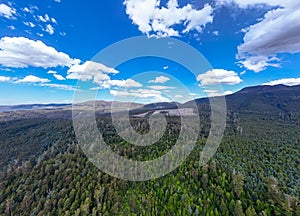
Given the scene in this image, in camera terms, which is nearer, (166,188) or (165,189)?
(165,189)

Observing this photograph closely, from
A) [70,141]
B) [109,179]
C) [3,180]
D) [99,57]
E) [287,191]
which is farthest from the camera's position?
[70,141]

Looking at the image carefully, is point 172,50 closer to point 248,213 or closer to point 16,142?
point 248,213

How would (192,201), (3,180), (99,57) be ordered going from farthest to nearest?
(3,180), (192,201), (99,57)

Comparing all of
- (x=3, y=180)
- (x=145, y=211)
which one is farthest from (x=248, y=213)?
(x=3, y=180)

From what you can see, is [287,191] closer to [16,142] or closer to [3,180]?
[3,180]

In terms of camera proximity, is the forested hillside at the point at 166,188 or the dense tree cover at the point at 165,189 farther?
the forested hillside at the point at 166,188

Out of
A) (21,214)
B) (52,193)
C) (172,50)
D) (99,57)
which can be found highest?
(172,50)

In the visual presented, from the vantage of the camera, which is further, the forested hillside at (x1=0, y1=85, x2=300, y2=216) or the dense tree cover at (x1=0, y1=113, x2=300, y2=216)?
the forested hillside at (x1=0, y1=85, x2=300, y2=216)

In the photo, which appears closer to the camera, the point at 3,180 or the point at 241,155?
the point at 3,180

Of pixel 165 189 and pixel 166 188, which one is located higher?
pixel 166 188

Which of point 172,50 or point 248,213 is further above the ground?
point 172,50
